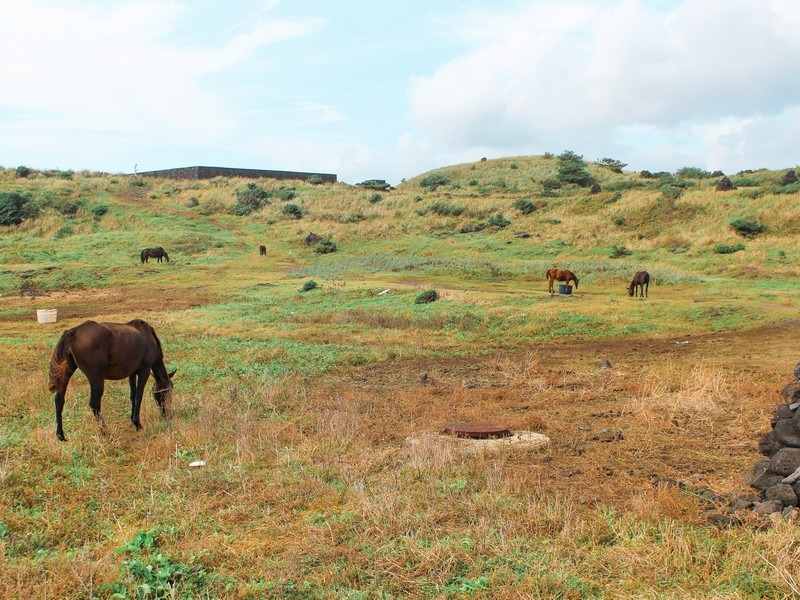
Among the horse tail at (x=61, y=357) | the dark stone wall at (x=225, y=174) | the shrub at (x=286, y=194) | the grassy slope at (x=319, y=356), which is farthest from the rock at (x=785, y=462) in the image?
the dark stone wall at (x=225, y=174)

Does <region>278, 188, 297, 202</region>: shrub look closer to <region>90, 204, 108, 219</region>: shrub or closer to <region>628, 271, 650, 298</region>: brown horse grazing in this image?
<region>90, 204, 108, 219</region>: shrub

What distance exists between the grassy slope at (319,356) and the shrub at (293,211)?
1.73m

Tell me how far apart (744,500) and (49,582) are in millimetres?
6271

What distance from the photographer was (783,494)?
22.2 ft

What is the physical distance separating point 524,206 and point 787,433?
154ft

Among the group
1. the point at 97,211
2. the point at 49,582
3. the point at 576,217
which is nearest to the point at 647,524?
the point at 49,582

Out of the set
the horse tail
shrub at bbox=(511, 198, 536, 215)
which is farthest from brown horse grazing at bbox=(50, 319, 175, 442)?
shrub at bbox=(511, 198, 536, 215)

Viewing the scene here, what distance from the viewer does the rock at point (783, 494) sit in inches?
264

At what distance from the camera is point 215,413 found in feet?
32.9

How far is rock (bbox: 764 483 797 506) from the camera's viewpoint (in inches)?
264

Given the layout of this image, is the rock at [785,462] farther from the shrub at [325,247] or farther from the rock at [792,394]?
the shrub at [325,247]

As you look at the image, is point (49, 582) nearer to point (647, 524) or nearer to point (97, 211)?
point (647, 524)

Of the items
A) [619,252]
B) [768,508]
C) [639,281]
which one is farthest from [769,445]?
[619,252]

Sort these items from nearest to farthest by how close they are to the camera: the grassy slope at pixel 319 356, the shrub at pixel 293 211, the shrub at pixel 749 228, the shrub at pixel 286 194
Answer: the grassy slope at pixel 319 356 → the shrub at pixel 749 228 → the shrub at pixel 293 211 → the shrub at pixel 286 194
